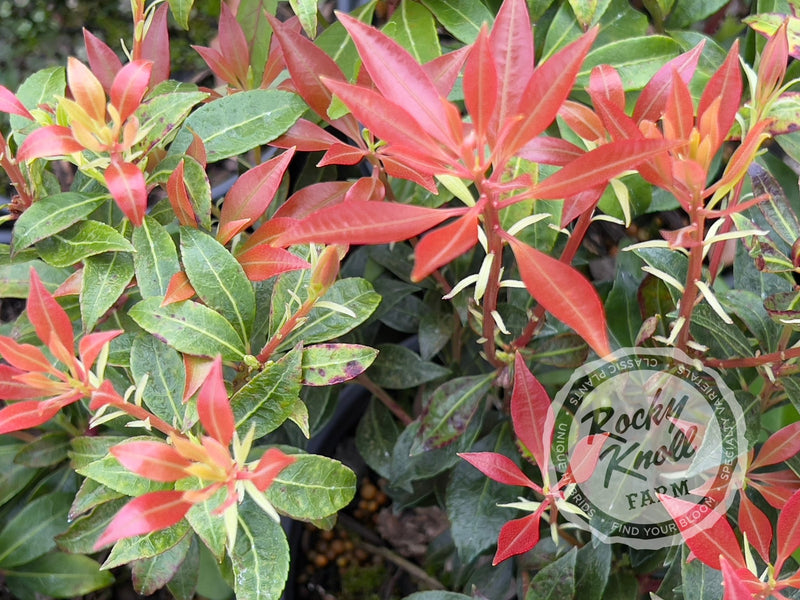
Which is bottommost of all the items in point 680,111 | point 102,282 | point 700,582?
point 700,582

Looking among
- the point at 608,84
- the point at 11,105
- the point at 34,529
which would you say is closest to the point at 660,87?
the point at 608,84

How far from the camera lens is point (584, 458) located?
66cm

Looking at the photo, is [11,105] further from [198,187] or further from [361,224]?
[361,224]

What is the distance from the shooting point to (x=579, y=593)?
0.81 m

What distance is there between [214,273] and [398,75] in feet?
0.90

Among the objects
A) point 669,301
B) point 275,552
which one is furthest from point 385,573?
point 669,301

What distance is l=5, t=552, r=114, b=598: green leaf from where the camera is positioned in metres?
0.98

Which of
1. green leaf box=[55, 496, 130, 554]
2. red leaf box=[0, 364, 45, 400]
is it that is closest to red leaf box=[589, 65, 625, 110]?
red leaf box=[0, 364, 45, 400]

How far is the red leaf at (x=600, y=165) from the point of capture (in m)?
0.44

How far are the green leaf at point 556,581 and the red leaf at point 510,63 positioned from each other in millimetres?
493

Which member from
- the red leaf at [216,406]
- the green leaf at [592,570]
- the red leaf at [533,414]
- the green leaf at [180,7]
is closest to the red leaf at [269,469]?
the red leaf at [216,406]

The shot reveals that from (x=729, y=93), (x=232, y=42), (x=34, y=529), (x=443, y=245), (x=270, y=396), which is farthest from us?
(x=34, y=529)

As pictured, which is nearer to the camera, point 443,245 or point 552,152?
point 443,245

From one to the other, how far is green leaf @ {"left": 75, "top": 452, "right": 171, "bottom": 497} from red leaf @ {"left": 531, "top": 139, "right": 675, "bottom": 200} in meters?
0.45
